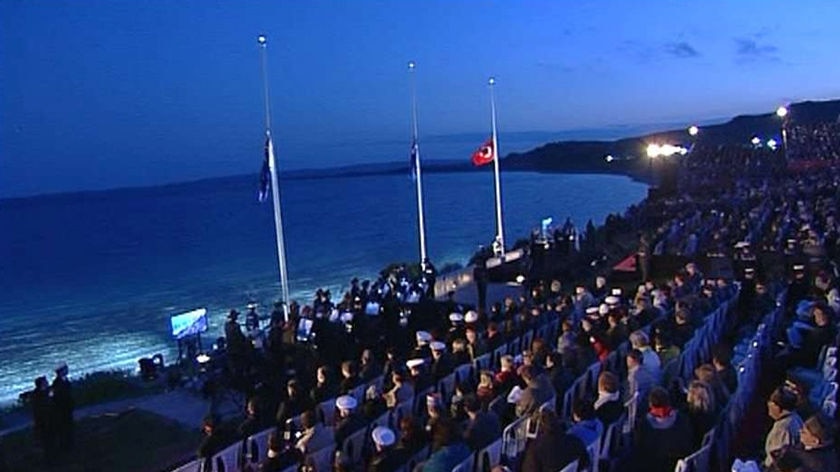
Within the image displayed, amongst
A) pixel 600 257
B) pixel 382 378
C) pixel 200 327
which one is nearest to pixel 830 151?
pixel 600 257

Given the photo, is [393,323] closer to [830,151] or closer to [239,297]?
[239,297]

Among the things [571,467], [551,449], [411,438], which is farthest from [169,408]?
[571,467]

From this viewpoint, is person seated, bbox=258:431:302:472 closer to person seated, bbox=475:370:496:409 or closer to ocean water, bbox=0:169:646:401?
person seated, bbox=475:370:496:409

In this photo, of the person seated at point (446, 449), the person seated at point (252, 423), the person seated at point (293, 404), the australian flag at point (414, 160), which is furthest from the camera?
the australian flag at point (414, 160)

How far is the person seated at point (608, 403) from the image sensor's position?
7574 mm

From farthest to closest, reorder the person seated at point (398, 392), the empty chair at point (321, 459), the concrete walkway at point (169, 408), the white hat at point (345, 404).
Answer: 1. the concrete walkway at point (169, 408)
2. the person seated at point (398, 392)
3. the white hat at point (345, 404)
4. the empty chair at point (321, 459)

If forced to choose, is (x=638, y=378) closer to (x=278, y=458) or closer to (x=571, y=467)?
(x=571, y=467)

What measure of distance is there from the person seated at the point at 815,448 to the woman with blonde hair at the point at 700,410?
1.57 meters

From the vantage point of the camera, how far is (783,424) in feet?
21.3

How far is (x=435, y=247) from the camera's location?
237 feet

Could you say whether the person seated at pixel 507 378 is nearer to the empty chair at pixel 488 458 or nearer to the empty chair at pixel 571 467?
the empty chair at pixel 488 458

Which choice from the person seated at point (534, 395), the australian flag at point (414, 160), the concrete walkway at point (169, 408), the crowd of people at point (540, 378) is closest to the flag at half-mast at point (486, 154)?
the australian flag at point (414, 160)

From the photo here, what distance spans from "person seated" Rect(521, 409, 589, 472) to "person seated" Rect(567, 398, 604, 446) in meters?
0.21

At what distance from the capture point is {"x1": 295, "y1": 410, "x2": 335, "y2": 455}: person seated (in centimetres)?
781
